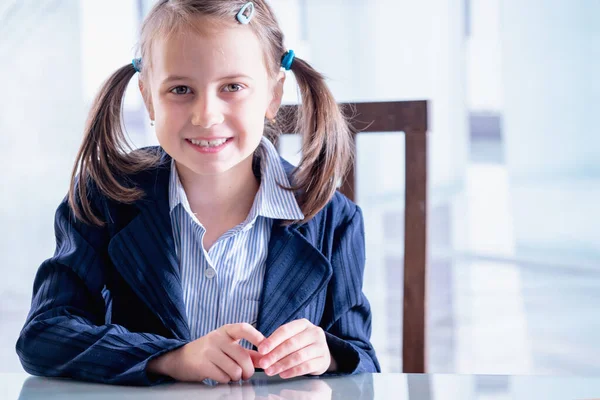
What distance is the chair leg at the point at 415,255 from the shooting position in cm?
113

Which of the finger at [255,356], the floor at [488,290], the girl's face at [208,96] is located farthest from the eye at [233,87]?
the floor at [488,290]

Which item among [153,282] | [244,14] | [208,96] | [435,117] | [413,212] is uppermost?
[435,117]

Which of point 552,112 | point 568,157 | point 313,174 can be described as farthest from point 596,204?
point 313,174

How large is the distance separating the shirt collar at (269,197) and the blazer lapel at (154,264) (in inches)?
2.0

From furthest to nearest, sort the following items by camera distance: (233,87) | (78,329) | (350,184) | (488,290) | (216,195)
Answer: (488,290), (350,184), (216,195), (233,87), (78,329)

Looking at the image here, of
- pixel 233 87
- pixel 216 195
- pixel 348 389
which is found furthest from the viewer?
pixel 216 195

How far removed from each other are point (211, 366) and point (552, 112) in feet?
8.67

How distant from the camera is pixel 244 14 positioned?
0.97 m

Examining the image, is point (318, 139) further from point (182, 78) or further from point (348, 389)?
point (348, 389)

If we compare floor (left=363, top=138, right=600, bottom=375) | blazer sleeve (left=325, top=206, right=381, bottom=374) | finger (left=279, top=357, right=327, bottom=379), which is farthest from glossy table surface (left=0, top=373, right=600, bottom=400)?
floor (left=363, top=138, right=600, bottom=375)

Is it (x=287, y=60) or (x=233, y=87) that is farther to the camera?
(x=287, y=60)

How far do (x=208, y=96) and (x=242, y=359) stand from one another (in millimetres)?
315

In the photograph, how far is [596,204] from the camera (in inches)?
132

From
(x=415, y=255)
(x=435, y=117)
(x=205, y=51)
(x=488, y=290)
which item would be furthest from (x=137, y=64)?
(x=488, y=290)
